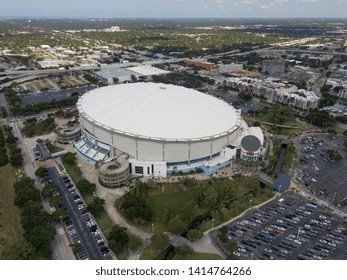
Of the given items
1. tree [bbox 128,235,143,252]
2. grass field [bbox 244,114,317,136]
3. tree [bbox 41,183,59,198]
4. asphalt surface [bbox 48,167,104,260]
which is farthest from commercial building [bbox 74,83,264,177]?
tree [bbox 128,235,143,252]

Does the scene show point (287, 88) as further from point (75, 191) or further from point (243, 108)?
point (75, 191)

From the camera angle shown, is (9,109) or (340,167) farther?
(9,109)

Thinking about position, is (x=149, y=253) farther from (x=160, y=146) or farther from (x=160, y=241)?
(x=160, y=146)

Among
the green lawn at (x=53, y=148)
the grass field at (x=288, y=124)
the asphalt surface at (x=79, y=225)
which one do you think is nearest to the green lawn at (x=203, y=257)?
the asphalt surface at (x=79, y=225)

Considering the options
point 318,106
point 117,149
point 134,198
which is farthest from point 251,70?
point 134,198

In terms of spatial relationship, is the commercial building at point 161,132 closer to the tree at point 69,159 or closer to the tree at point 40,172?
the tree at point 69,159

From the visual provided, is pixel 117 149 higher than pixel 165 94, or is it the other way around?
pixel 165 94
